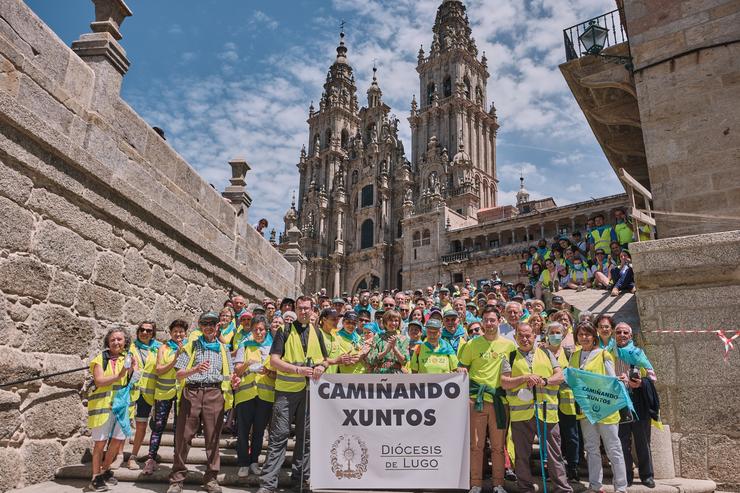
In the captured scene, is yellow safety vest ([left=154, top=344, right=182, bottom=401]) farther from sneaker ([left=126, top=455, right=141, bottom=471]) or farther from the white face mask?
the white face mask

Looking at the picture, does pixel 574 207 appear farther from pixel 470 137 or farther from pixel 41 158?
pixel 41 158

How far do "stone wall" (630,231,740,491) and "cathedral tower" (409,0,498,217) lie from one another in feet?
127

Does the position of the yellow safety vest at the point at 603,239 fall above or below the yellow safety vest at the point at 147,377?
above

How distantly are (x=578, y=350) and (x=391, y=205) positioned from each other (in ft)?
151

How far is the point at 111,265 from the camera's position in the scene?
618cm

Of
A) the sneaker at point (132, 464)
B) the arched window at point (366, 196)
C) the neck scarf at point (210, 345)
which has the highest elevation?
the arched window at point (366, 196)

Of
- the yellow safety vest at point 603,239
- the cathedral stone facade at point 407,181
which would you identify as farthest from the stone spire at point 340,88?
the yellow safety vest at point 603,239

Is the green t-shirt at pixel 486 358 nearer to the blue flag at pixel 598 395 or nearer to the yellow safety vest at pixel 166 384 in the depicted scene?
the blue flag at pixel 598 395

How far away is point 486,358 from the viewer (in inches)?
204

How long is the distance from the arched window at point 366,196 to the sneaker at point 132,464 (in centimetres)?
4760

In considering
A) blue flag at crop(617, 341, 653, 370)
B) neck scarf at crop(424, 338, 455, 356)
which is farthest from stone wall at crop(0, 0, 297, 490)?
blue flag at crop(617, 341, 653, 370)

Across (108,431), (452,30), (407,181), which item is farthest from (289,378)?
(452,30)

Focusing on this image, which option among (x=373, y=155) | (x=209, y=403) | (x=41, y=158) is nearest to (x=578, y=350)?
(x=209, y=403)

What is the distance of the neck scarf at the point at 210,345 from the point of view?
5.34m
